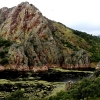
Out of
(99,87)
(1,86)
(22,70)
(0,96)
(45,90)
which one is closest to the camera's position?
(99,87)

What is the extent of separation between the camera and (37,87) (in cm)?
11456

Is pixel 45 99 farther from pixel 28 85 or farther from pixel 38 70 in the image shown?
pixel 38 70

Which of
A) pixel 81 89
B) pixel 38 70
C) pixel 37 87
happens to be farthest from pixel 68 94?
pixel 38 70

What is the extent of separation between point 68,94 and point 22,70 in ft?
368

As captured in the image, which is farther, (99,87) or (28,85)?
(28,85)

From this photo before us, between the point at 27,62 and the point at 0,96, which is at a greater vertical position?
the point at 27,62

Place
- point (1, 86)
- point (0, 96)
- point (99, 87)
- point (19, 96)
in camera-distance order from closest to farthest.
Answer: point (19, 96), point (99, 87), point (0, 96), point (1, 86)

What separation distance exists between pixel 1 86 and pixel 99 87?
4887cm

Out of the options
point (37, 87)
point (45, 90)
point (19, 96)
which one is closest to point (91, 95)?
point (19, 96)

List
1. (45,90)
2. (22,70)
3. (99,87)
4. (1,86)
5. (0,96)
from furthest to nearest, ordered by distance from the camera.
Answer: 1. (22,70)
2. (1,86)
3. (45,90)
4. (0,96)
5. (99,87)

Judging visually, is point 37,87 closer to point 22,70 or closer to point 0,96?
point 0,96

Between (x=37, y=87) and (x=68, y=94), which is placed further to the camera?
(x=37, y=87)

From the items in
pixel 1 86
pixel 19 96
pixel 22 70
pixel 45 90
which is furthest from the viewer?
pixel 22 70

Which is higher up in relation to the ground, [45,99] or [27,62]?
[27,62]
